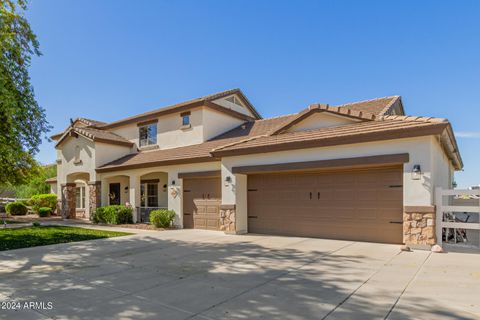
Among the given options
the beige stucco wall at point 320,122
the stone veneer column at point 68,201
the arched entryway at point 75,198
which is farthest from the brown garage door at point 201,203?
the stone veneer column at point 68,201

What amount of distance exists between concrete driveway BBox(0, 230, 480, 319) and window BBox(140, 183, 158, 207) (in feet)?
33.1

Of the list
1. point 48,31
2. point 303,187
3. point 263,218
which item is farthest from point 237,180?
point 48,31

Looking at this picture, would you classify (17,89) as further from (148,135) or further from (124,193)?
(124,193)

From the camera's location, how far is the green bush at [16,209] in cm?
2508

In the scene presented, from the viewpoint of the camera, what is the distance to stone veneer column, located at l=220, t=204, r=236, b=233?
12.6 m

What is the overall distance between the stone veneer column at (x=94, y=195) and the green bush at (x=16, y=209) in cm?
974

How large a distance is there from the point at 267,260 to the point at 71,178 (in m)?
19.5

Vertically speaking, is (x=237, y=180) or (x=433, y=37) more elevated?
(x=433, y=37)

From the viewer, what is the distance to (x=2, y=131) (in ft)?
32.1

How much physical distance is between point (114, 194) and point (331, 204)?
1563 cm

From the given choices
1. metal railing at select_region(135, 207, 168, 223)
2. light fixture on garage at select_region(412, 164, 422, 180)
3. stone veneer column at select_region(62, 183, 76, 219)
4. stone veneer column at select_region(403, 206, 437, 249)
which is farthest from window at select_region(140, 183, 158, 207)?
light fixture on garage at select_region(412, 164, 422, 180)

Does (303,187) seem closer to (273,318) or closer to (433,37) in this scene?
(273,318)

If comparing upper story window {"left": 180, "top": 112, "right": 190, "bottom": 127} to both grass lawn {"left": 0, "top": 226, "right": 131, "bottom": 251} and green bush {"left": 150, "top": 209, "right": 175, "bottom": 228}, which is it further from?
grass lawn {"left": 0, "top": 226, "right": 131, "bottom": 251}

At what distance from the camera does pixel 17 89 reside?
31.7 feet
